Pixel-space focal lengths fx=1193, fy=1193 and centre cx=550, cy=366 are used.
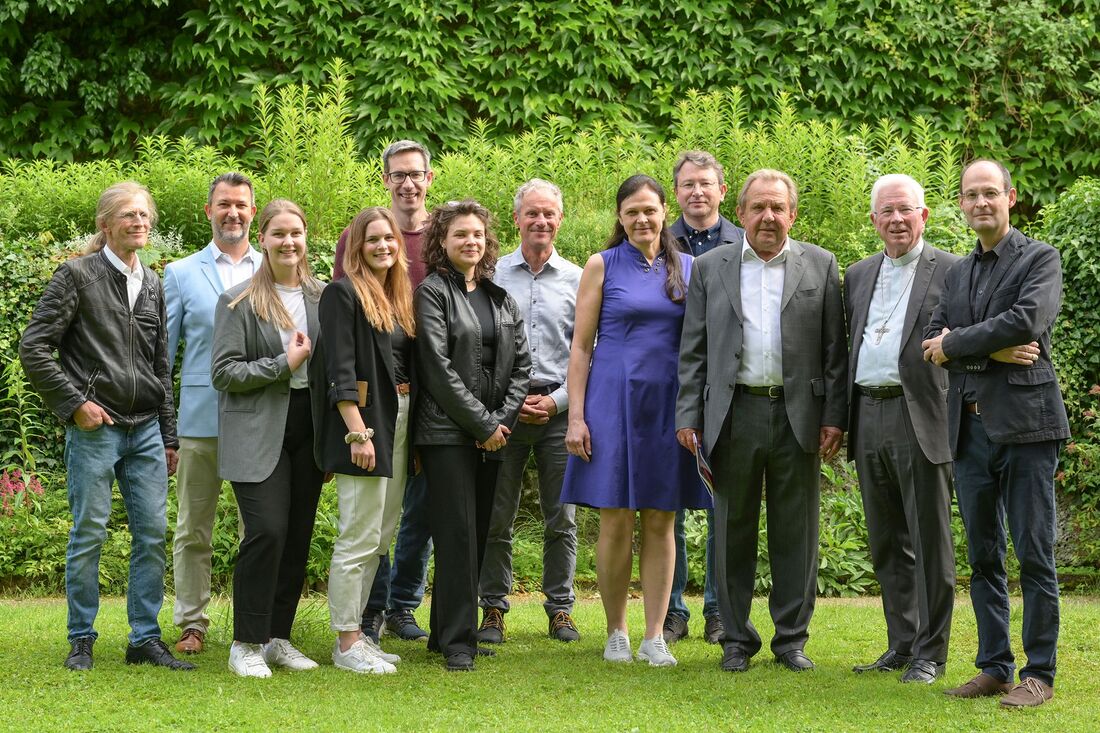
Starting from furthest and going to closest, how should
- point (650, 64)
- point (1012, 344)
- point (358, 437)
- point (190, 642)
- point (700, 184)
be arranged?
point (650, 64) → point (700, 184) → point (190, 642) → point (358, 437) → point (1012, 344)

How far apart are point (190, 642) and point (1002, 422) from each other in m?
3.72

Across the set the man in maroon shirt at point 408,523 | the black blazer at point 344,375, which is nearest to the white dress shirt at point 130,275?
the black blazer at point 344,375

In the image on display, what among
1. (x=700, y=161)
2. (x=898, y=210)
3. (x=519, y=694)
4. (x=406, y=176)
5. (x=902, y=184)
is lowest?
(x=519, y=694)

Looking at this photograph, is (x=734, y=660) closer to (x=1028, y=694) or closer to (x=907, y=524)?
(x=907, y=524)

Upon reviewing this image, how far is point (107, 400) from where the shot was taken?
5.20 meters

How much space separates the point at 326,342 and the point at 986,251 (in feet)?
Result: 9.17

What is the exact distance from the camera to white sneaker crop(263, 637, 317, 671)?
5277mm

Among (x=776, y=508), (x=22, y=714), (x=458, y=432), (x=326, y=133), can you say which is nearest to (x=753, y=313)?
(x=776, y=508)

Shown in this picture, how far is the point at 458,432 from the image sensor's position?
531 centimetres

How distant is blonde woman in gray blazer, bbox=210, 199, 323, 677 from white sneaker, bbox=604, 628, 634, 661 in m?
1.36

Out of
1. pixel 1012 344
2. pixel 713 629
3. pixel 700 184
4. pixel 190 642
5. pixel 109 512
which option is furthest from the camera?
pixel 700 184

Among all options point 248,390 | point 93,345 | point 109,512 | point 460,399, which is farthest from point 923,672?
point 93,345

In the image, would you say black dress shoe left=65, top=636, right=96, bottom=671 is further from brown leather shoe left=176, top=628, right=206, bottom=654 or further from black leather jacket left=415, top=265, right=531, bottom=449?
black leather jacket left=415, top=265, right=531, bottom=449

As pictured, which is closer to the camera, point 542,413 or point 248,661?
point 248,661
